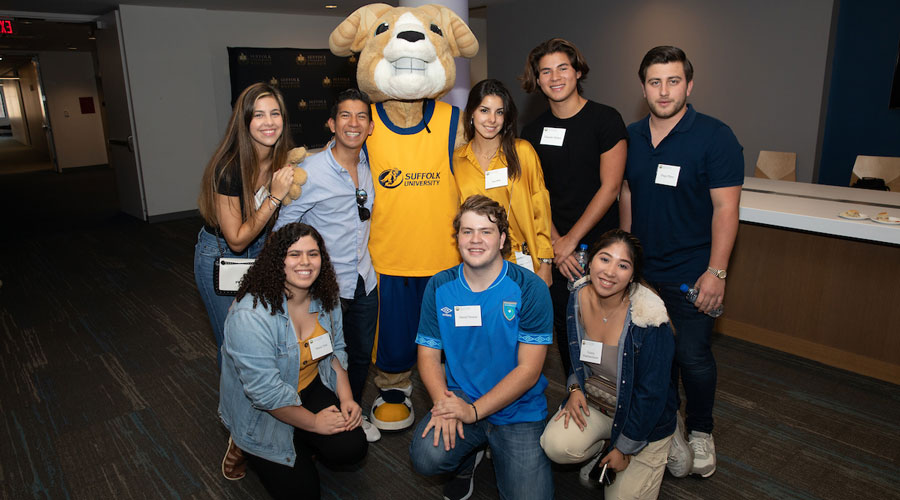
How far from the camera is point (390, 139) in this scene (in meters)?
2.31

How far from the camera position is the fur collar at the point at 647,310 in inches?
73.3

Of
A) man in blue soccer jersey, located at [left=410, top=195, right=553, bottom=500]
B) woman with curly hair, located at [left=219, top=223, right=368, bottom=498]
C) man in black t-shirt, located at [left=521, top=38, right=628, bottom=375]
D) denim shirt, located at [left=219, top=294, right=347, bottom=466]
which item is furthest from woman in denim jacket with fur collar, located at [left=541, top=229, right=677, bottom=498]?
denim shirt, located at [left=219, top=294, right=347, bottom=466]

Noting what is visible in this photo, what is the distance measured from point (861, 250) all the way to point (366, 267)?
8.21 ft

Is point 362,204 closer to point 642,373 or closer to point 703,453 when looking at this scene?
point 642,373

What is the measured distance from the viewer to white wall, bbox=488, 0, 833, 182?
5.17m

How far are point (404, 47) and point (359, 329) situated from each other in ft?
3.80

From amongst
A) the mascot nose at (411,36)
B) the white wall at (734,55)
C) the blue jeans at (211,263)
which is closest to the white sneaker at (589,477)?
the blue jeans at (211,263)

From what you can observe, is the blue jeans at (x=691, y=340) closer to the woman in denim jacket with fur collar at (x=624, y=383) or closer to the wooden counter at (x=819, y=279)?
the woman in denim jacket with fur collar at (x=624, y=383)

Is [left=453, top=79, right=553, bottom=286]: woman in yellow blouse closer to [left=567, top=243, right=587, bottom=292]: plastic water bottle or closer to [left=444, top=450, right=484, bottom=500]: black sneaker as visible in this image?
[left=567, top=243, right=587, bottom=292]: plastic water bottle

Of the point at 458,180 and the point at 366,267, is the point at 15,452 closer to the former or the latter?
the point at 366,267

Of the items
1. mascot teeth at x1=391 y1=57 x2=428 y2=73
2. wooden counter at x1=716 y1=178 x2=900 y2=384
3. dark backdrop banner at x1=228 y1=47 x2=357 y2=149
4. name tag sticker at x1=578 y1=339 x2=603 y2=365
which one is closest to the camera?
name tag sticker at x1=578 y1=339 x2=603 y2=365

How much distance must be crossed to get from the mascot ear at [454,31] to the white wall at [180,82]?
216 inches

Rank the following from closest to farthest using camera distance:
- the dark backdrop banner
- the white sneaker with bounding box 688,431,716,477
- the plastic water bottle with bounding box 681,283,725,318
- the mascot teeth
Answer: the plastic water bottle with bounding box 681,283,725,318 → the white sneaker with bounding box 688,431,716,477 → the mascot teeth → the dark backdrop banner

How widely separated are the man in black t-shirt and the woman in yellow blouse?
0.33 ft
